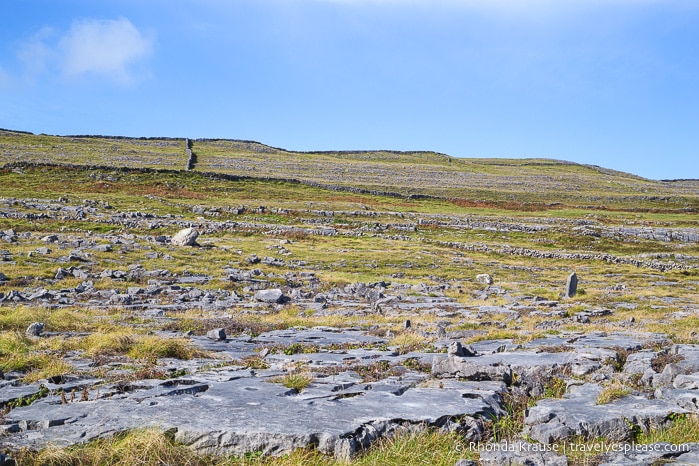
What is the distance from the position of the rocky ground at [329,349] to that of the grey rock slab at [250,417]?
0.03 m

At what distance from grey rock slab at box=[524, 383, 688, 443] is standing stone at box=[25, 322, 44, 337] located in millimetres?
11770

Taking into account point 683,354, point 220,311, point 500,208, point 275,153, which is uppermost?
point 275,153

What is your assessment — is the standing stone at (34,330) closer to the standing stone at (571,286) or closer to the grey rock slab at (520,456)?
the grey rock slab at (520,456)

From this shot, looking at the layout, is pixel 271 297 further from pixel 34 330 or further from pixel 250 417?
pixel 250 417

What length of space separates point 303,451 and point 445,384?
3780mm

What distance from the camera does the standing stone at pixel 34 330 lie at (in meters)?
12.4

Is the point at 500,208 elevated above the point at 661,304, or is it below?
above

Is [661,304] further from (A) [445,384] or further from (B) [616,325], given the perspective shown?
(A) [445,384]

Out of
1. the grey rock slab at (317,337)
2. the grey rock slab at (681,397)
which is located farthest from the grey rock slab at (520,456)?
the grey rock slab at (317,337)

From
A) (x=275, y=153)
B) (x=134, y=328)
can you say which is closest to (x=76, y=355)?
(x=134, y=328)

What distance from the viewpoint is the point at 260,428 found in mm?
7035

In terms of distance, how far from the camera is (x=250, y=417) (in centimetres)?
745

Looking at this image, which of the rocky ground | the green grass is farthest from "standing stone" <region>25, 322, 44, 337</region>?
the green grass

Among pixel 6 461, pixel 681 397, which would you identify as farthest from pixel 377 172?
pixel 6 461
